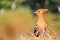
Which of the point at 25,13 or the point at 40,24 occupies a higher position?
the point at 25,13

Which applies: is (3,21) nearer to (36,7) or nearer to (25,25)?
(25,25)

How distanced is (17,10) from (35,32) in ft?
0.75

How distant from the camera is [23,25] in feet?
3.95

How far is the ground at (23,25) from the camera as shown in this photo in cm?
118

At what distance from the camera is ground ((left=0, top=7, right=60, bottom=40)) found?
1.18m

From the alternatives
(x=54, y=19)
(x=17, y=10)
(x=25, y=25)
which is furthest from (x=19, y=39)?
(x=54, y=19)

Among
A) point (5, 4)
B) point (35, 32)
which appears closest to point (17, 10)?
point (5, 4)

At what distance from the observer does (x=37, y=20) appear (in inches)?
48.3

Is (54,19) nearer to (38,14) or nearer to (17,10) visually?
(38,14)

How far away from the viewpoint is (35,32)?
1214 millimetres

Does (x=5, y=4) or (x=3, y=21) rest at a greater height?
(x=5, y=4)

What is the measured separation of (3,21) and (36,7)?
0.96ft

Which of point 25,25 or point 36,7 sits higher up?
point 36,7

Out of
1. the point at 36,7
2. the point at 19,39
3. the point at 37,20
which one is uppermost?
the point at 36,7
